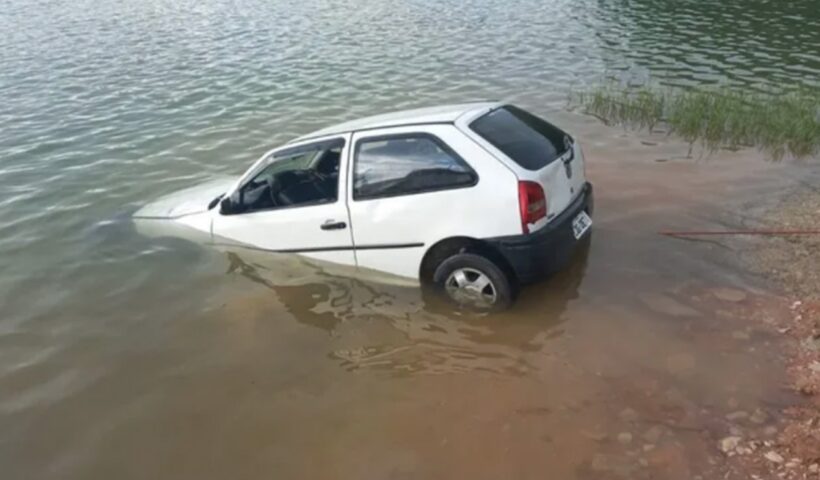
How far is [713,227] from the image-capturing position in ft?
27.2

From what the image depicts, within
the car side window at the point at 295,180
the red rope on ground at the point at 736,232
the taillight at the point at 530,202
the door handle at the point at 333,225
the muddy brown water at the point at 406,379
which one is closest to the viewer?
→ the muddy brown water at the point at 406,379

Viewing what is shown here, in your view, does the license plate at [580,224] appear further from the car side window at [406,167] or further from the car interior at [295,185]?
the car interior at [295,185]

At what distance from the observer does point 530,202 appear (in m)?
6.17

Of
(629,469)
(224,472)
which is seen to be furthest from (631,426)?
(224,472)

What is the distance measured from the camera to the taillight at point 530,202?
613 centimetres

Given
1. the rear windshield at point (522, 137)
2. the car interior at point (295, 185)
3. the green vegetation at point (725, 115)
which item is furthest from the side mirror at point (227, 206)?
the green vegetation at point (725, 115)

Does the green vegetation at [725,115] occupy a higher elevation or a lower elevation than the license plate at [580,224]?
lower

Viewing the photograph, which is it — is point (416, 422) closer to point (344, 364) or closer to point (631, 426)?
point (344, 364)

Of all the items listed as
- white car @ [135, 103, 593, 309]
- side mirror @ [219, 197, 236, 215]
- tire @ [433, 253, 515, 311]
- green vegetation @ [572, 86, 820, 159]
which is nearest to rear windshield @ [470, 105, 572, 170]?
white car @ [135, 103, 593, 309]

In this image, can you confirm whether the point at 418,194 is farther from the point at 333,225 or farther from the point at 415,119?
the point at 333,225

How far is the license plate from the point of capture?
6.58 meters

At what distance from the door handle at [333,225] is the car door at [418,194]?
5.2 inches

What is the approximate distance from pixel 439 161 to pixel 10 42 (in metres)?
18.9

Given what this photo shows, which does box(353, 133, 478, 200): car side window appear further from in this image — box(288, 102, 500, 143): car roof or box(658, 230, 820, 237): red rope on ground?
A: box(658, 230, 820, 237): red rope on ground
